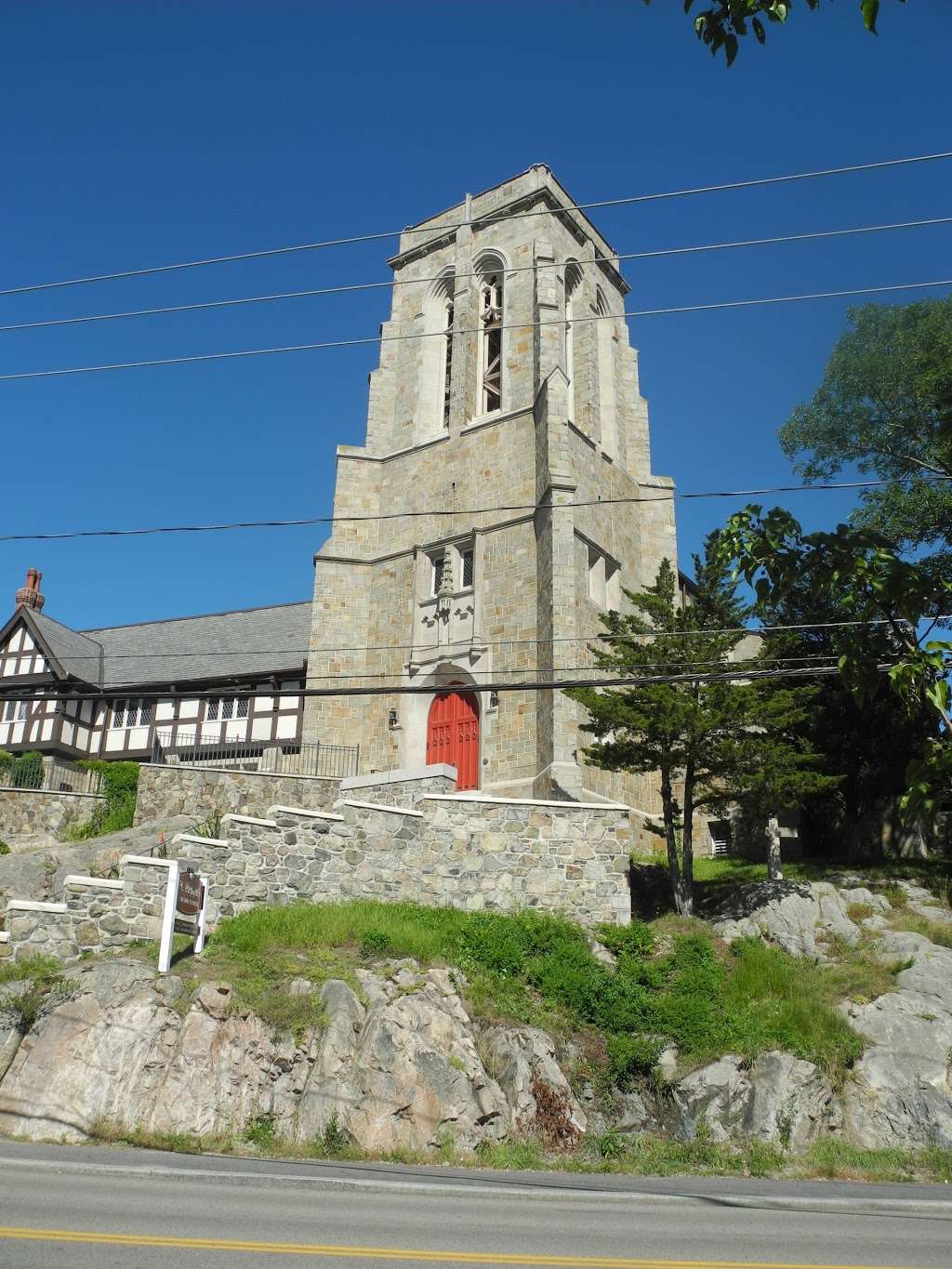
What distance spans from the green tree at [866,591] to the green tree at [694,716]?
466 inches

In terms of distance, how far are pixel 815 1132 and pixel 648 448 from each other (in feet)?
73.6

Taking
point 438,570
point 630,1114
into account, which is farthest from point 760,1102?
point 438,570

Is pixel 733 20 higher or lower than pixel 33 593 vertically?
lower

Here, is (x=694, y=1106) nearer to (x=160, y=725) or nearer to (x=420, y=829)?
(x=420, y=829)

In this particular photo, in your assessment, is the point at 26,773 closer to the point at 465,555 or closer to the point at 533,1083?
the point at 465,555

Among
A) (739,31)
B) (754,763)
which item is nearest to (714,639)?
(754,763)

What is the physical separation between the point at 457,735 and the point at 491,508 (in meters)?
6.24

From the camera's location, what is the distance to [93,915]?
16.5 m

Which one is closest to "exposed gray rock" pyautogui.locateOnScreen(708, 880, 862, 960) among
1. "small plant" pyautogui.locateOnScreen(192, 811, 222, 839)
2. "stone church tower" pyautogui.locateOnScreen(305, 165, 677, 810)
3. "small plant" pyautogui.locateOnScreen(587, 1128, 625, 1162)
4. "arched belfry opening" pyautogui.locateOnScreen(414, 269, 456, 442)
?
"stone church tower" pyautogui.locateOnScreen(305, 165, 677, 810)

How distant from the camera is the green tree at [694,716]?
1989 centimetres

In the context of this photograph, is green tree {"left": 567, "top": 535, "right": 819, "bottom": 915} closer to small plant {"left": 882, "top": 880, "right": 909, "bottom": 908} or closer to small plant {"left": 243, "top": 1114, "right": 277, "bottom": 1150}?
small plant {"left": 882, "top": 880, "right": 909, "bottom": 908}

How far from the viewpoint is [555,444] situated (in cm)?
2853

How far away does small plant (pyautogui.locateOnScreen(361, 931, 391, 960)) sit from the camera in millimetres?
16594

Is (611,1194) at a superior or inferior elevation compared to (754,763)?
inferior
